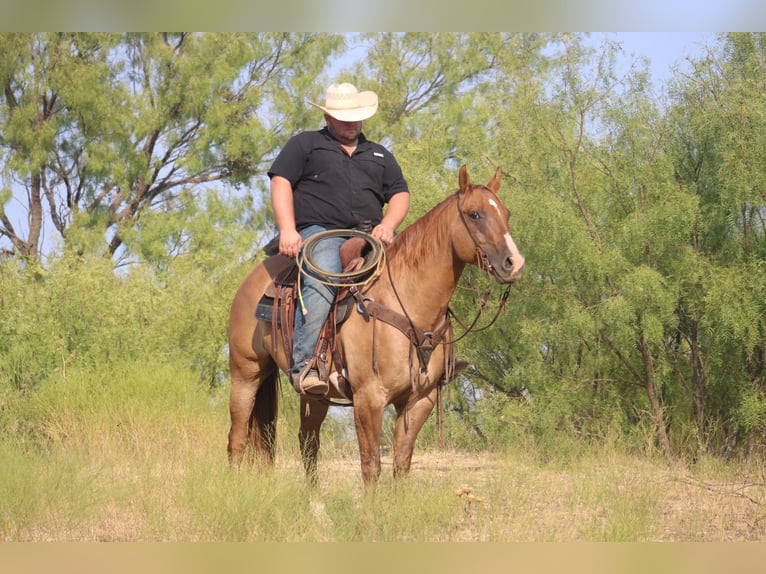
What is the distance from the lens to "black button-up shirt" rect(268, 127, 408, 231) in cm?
719

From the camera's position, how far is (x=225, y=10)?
6.88 meters

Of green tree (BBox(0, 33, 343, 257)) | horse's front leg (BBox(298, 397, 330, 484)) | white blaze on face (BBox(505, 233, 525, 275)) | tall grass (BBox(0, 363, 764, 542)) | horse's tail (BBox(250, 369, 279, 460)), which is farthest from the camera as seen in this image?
green tree (BBox(0, 33, 343, 257))

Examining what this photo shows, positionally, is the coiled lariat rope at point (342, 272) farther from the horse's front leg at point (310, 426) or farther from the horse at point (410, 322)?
the horse's front leg at point (310, 426)

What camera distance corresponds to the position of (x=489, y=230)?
6.28 metres

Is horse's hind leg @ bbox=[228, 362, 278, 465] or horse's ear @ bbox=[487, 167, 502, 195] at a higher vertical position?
horse's ear @ bbox=[487, 167, 502, 195]

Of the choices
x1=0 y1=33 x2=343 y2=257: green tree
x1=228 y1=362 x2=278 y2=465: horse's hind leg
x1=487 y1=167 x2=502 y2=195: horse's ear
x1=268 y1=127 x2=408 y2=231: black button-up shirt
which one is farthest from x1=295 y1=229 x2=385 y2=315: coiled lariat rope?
x1=0 y1=33 x2=343 y2=257: green tree

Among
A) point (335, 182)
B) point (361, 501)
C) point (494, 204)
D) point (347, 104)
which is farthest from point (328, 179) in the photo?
point (361, 501)

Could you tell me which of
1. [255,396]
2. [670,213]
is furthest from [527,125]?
[255,396]

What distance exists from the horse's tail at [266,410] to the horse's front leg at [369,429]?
57.2 inches

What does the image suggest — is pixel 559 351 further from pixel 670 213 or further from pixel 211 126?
pixel 211 126

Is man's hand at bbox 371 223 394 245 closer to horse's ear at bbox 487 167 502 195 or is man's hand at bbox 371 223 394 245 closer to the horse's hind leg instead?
horse's ear at bbox 487 167 502 195

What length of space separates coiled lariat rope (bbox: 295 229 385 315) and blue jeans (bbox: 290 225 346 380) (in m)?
0.04

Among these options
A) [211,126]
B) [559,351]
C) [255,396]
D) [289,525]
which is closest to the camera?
[289,525]

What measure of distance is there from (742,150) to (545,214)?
1829 millimetres
